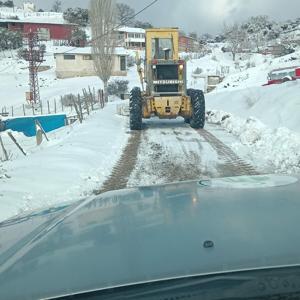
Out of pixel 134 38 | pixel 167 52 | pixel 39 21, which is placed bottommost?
pixel 167 52

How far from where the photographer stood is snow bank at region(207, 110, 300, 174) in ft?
32.5

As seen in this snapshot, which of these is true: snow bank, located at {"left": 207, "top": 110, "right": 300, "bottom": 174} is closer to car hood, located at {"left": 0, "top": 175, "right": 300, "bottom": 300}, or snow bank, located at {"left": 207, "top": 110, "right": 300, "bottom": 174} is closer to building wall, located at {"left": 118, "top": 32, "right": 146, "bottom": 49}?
car hood, located at {"left": 0, "top": 175, "right": 300, "bottom": 300}

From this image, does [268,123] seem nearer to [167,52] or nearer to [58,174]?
[167,52]

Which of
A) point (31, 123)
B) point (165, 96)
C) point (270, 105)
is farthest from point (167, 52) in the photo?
point (31, 123)

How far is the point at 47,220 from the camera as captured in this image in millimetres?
2902

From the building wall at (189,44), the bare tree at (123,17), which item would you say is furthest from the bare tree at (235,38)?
the bare tree at (123,17)

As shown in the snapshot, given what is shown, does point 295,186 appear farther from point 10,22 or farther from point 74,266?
point 10,22

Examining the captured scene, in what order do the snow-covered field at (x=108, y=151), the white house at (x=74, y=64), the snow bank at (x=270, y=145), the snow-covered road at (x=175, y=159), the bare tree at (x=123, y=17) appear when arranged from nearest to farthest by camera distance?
the snow-covered field at (x=108, y=151) → the snow-covered road at (x=175, y=159) → the snow bank at (x=270, y=145) → the bare tree at (x=123, y=17) → the white house at (x=74, y=64)

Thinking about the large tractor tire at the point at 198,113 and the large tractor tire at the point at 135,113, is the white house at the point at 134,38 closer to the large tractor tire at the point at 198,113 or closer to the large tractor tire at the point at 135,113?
the large tractor tire at the point at 198,113

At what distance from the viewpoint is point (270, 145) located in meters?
12.0

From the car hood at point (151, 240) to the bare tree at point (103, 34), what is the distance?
4436cm

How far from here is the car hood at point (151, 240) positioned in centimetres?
183

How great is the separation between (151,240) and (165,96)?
15954 mm

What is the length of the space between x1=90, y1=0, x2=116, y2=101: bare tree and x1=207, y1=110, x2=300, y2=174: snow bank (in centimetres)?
3205
